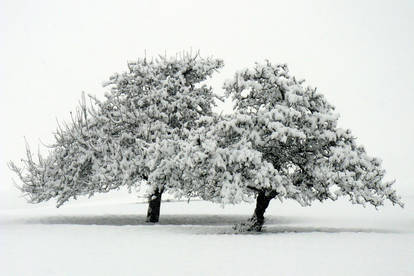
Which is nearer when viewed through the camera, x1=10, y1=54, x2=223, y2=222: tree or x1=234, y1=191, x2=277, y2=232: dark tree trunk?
x1=234, y1=191, x2=277, y2=232: dark tree trunk

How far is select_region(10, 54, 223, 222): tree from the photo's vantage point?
28047mm

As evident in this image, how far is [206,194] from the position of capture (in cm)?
2738

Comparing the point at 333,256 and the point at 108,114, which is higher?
the point at 108,114

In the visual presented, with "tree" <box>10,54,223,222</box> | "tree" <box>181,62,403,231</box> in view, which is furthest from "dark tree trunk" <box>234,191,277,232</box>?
"tree" <box>10,54,223,222</box>

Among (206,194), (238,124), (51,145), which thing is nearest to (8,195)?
(51,145)

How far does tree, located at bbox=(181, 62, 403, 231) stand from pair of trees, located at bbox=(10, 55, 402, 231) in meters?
0.05

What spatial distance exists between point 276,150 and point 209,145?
138 inches

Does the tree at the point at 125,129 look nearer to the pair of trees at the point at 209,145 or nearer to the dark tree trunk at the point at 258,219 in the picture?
the pair of trees at the point at 209,145

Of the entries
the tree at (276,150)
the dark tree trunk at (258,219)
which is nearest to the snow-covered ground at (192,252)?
the dark tree trunk at (258,219)

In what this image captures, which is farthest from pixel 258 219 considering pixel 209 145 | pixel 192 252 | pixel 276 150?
pixel 192 252

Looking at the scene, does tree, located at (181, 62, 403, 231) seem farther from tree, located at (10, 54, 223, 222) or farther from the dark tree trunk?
tree, located at (10, 54, 223, 222)

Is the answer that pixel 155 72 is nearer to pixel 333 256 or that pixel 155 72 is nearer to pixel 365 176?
pixel 365 176

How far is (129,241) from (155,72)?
12004 mm

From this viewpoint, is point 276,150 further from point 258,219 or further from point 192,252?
point 192,252
